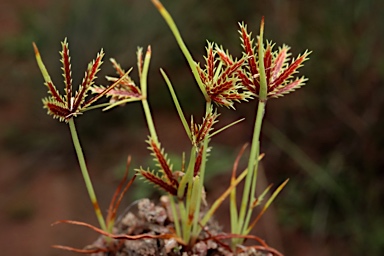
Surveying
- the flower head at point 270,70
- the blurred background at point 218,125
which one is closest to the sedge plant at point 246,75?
the flower head at point 270,70

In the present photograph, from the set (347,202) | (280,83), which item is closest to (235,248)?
(280,83)

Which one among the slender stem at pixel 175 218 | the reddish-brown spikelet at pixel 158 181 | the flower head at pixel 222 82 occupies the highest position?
the flower head at pixel 222 82

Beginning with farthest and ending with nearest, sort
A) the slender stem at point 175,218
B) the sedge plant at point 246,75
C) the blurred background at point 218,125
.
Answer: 1. the blurred background at point 218,125
2. the slender stem at point 175,218
3. the sedge plant at point 246,75

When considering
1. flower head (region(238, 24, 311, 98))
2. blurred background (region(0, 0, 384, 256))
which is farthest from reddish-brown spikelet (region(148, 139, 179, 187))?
blurred background (region(0, 0, 384, 256))

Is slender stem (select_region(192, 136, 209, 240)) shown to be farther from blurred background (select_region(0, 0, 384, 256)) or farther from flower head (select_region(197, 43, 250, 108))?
blurred background (select_region(0, 0, 384, 256))

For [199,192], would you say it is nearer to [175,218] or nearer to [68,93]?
[175,218]

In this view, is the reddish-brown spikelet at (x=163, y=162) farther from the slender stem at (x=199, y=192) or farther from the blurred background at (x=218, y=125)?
the blurred background at (x=218, y=125)

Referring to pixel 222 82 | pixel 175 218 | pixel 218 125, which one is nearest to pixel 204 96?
pixel 222 82

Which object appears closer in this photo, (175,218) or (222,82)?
(222,82)

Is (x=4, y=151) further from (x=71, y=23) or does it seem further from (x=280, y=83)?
(x=280, y=83)
